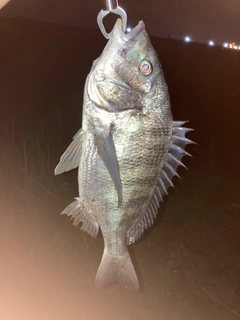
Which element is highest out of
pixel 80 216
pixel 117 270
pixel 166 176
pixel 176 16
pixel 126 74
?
pixel 176 16

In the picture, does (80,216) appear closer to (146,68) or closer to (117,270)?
(117,270)

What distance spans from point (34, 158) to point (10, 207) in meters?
0.19

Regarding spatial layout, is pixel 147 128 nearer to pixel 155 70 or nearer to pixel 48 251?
pixel 155 70

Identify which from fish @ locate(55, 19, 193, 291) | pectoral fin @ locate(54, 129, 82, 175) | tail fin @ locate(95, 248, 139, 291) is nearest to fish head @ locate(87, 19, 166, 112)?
fish @ locate(55, 19, 193, 291)

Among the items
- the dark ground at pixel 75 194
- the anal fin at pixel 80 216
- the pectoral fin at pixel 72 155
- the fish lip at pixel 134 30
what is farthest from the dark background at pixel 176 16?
the anal fin at pixel 80 216

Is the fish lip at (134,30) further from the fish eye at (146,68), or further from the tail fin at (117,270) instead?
the tail fin at (117,270)

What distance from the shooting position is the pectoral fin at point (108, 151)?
64 cm

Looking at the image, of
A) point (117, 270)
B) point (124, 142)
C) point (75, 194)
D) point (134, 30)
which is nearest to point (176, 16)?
point (134, 30)

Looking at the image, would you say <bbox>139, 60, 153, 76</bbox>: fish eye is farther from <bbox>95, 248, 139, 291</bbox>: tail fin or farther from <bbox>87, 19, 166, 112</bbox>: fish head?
<bbox>95, 248, 139, 291</bbox>: tail fin

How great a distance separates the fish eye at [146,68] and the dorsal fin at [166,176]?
13 cm

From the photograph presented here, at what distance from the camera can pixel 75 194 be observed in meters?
0.95

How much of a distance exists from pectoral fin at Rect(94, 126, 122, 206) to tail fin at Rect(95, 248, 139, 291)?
0.76 feet

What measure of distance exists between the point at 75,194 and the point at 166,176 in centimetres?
36

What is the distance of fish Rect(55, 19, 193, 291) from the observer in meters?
0.62
